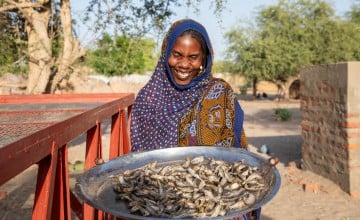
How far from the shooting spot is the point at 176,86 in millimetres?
2314

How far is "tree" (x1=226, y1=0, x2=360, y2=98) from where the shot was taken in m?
23.5

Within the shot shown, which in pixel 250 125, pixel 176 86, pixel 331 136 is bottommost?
pixel 250 125

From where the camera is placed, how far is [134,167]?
1.91m

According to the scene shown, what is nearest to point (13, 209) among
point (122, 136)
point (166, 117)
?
point (122, 136)

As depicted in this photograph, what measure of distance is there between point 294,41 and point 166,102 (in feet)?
78.3

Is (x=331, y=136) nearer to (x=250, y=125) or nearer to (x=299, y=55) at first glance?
(x=250, y=125)

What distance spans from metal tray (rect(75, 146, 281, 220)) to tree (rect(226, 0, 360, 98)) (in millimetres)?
22673

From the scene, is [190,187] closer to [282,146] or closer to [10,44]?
[10,44]

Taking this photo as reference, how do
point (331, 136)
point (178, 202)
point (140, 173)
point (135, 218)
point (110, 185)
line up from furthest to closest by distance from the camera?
point (331, 136), point (140, 173), point (110, 185), point (178, 202), point (135, 218)

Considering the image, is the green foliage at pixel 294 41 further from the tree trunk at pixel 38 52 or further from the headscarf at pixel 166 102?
the headscarf at pixel 166 102

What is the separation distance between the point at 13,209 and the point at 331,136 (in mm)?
4487

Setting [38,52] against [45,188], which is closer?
[45,188]

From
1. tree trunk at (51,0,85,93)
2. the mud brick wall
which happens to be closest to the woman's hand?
the mud brick wall

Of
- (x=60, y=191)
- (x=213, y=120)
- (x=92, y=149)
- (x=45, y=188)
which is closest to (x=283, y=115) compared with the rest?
(x=92, y=149)
